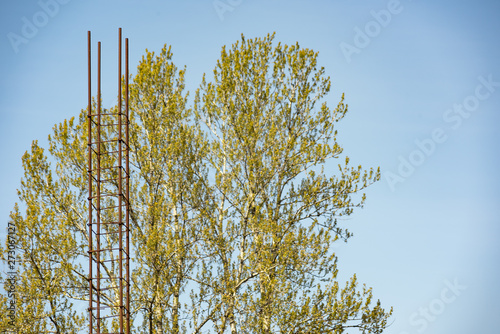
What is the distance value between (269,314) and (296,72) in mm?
6355

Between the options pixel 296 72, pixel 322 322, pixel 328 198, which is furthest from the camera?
A: pixel 296 72

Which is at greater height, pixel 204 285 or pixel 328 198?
pixel 328 198

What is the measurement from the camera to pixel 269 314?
14867 mm

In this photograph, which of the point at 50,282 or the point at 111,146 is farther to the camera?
the point at 111,146

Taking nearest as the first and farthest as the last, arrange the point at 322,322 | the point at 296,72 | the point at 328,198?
the point at 322,322 < the point at 328,198 < the point at 296,72

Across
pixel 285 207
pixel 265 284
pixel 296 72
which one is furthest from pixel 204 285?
pixel 296 72

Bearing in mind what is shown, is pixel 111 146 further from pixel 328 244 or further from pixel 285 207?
pixel 328 244

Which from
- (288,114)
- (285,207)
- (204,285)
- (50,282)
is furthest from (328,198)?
(50,282)

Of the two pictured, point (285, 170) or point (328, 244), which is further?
point (285, 170)

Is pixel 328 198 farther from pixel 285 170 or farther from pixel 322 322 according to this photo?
pixel 322 322

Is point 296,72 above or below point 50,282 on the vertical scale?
above

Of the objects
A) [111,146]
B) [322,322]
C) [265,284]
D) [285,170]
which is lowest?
[322,322]

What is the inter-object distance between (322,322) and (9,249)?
291 inches

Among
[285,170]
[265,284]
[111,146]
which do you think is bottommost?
[265,284]
